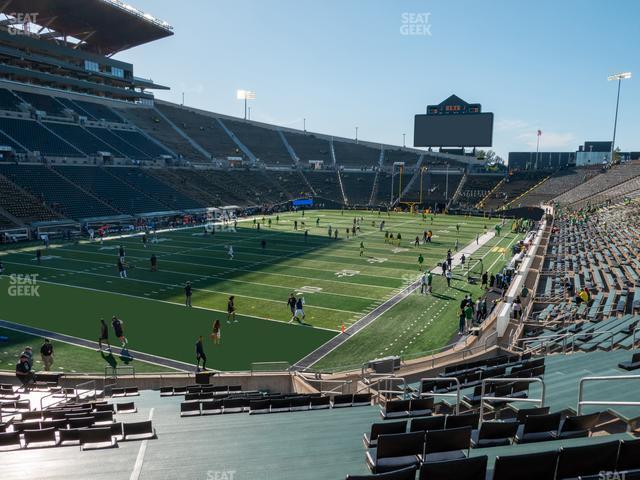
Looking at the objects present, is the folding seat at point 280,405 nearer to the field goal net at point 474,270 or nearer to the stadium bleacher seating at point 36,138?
the field goal net at point 474,270

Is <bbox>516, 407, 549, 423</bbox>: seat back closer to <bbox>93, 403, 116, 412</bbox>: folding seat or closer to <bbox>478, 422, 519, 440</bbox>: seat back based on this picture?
<bbox>478, 422, 519, 440</bbox>: seat back

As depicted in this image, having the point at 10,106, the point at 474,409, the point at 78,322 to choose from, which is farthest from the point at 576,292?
the point at 10,106

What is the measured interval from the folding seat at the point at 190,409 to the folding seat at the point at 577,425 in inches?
246

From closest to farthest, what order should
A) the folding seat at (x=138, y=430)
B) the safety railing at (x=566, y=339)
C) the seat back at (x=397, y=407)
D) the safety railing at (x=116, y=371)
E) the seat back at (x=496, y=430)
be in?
1. the seat back at (x=496, y=430)
2. the folding seat at (x=138, y=430)
3. the seat back at (x=397, y=407)
4. the safety railing at (x=566, y=339)
5. the safety railing at (x=116, y=371)

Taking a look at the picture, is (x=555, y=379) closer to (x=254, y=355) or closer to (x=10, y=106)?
(x=254, y=355)

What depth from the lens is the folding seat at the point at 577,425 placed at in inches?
223

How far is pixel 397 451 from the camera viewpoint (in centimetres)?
503

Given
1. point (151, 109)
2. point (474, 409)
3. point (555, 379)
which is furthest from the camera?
point (151, 109)

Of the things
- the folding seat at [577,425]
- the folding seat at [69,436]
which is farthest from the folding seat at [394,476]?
the folding seat at [69,436]

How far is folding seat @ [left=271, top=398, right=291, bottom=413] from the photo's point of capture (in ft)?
30.3

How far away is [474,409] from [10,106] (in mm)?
58197

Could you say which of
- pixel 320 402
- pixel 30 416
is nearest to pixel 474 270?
pixel 320 402

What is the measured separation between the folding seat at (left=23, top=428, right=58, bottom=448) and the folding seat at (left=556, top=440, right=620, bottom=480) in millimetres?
6543

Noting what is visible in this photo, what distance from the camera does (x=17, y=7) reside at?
51.6 m
